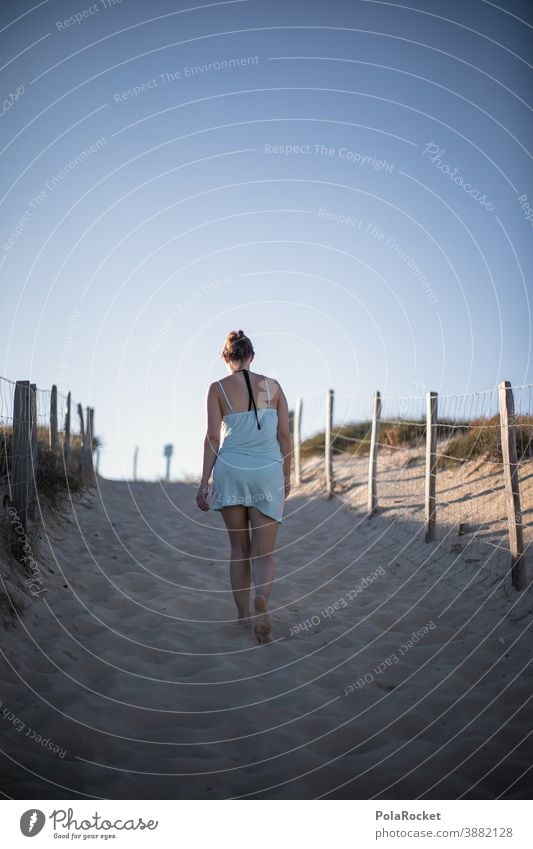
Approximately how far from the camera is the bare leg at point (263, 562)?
5.31 metres

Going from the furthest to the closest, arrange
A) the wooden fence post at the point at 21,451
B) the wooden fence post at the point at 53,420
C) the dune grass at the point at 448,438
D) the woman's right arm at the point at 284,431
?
the wooden fence post at the point at 53,420, the dune grass at the point at 448,438, the wooden fence post at the point at 21,451, the woman's right arm at the point at 284,431

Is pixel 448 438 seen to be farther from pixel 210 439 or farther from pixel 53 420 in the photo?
pixel 210 439

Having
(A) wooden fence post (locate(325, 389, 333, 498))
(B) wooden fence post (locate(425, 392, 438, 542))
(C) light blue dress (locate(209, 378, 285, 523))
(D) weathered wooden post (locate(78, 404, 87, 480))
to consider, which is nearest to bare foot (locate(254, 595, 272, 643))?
(C) light blue dress (locate(209, 378, 285, 523))

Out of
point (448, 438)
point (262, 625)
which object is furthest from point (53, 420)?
point (262, 625)

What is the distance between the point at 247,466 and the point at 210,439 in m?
0.39

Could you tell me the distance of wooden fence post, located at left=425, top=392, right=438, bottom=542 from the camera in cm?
846

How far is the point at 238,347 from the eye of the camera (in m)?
5.53

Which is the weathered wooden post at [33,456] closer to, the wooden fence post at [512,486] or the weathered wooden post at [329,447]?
the wooden fence post at [512,486]

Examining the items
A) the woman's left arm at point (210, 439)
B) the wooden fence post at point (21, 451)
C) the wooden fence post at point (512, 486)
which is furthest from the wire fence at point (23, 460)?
the wooden fence post at point (512, 486)

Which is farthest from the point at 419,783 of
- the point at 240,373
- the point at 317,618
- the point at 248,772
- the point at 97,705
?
the point at 240,373

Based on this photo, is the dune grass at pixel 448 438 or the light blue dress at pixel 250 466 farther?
the dune grass at pixel 448 438

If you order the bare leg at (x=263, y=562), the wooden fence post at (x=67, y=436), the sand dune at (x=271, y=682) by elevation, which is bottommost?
the sand dune at (x=271, y=682)

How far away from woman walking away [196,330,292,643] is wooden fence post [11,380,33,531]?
6.45ft
